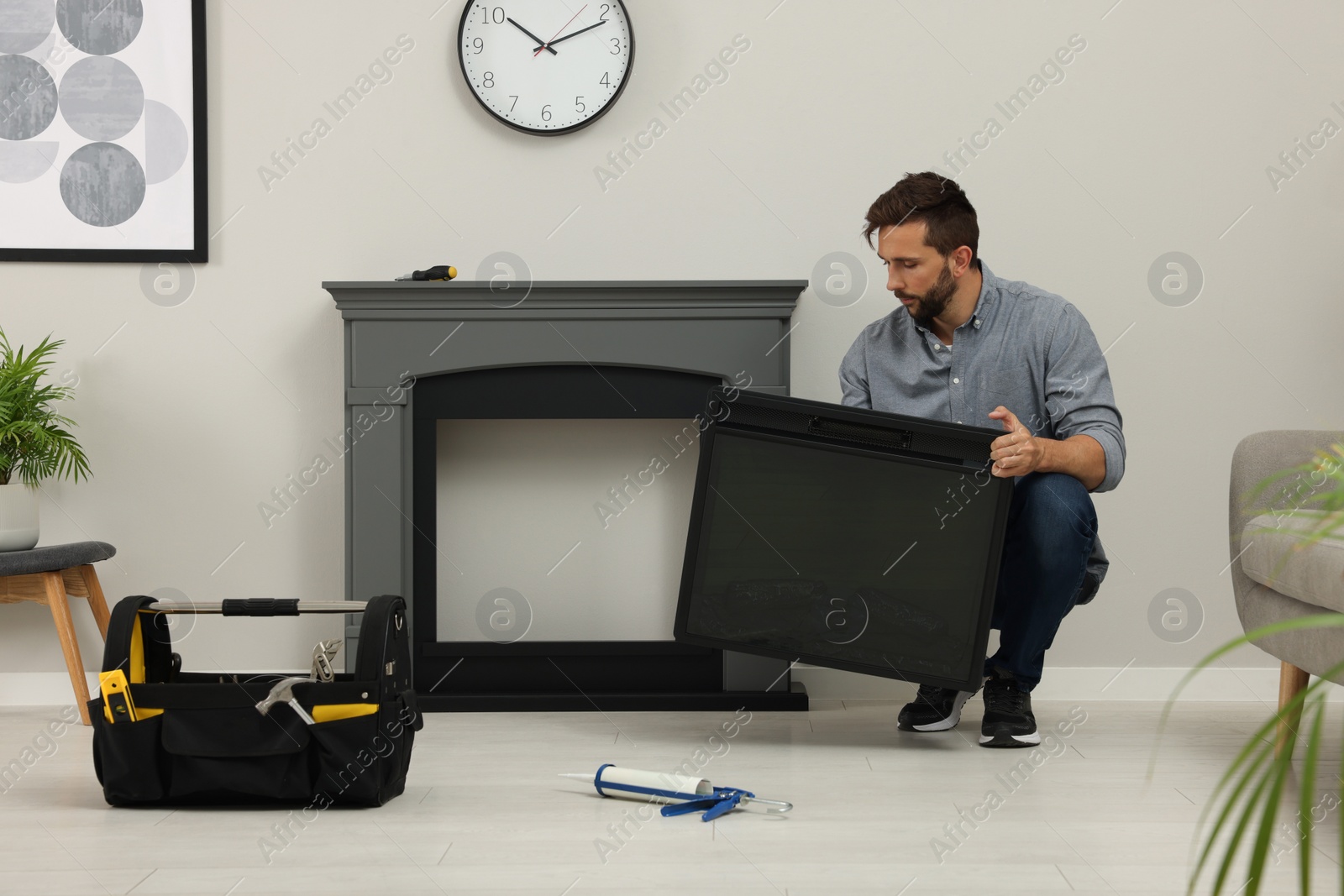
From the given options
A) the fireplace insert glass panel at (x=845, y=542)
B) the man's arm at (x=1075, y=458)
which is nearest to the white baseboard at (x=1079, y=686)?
the fireplace insert glass panel at (x=845, y=542)

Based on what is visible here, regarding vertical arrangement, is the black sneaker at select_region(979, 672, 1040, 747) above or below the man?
below

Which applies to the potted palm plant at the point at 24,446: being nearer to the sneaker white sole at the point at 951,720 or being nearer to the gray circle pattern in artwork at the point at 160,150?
the gray circle pattern in artwork at the point at 160,150

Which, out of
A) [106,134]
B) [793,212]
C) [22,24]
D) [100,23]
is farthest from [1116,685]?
[22,24]

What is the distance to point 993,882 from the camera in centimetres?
121

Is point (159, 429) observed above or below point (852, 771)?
above

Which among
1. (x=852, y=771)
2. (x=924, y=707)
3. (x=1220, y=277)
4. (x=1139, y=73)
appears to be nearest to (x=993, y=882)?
(x=852, y=771)

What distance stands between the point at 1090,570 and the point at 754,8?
4.54 feet

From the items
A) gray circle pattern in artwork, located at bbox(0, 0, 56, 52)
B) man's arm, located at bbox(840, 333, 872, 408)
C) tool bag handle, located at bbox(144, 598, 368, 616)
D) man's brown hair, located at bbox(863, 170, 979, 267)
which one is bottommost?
tool bag handle, located at bbox(144, 598, 368, 616)

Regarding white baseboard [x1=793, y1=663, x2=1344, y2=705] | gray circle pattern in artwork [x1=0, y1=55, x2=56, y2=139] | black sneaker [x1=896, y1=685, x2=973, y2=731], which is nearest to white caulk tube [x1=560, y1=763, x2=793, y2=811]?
black sneaker [x1=896, y1=685, x2=973, y2=731]

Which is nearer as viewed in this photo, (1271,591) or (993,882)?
(993,882)

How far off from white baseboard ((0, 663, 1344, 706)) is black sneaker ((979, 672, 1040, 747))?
1.54 ft

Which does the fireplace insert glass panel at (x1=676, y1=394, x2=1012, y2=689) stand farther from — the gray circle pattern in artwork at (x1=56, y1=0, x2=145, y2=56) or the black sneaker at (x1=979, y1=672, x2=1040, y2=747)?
the gray circle pattern in artwork at (x1=56, y1=0, x2=145, y2=56)

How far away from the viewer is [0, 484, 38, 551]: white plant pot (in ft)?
6.73

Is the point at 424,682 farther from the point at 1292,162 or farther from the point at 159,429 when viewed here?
the point at 1292,162
